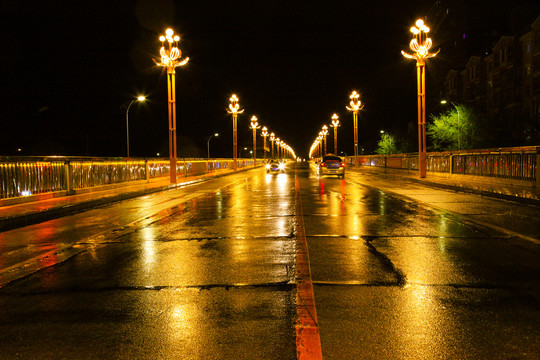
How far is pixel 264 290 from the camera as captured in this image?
18.5ft

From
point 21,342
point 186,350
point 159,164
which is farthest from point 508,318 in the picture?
point 159,164

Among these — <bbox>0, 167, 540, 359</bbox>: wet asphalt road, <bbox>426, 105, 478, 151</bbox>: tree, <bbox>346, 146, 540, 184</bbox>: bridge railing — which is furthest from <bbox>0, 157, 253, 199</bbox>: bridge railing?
<bbox>426, 105, 478, 151</bbox>: tree

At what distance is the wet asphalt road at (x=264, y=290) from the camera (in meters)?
4.07

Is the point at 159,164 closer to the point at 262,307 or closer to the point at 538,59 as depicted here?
the point at 262,307

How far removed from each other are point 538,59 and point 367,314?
50.2 metres

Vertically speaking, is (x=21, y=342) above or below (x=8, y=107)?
below

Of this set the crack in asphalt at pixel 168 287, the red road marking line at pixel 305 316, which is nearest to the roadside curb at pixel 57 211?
the crack in asphalt at pixel 168 287

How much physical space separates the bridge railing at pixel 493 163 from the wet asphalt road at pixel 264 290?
12.7 metres

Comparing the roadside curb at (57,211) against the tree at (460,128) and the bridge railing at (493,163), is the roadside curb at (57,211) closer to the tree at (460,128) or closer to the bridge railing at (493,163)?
the bridge railing at (493,163)

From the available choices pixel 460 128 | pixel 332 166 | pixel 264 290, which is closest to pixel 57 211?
pixel 264 290

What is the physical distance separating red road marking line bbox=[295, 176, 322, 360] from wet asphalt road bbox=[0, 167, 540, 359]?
76mm

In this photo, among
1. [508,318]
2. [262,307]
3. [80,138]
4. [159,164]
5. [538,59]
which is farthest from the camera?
[80,138]

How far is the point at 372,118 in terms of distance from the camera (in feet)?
468

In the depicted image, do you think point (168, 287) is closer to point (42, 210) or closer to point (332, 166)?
point (42, 210)
